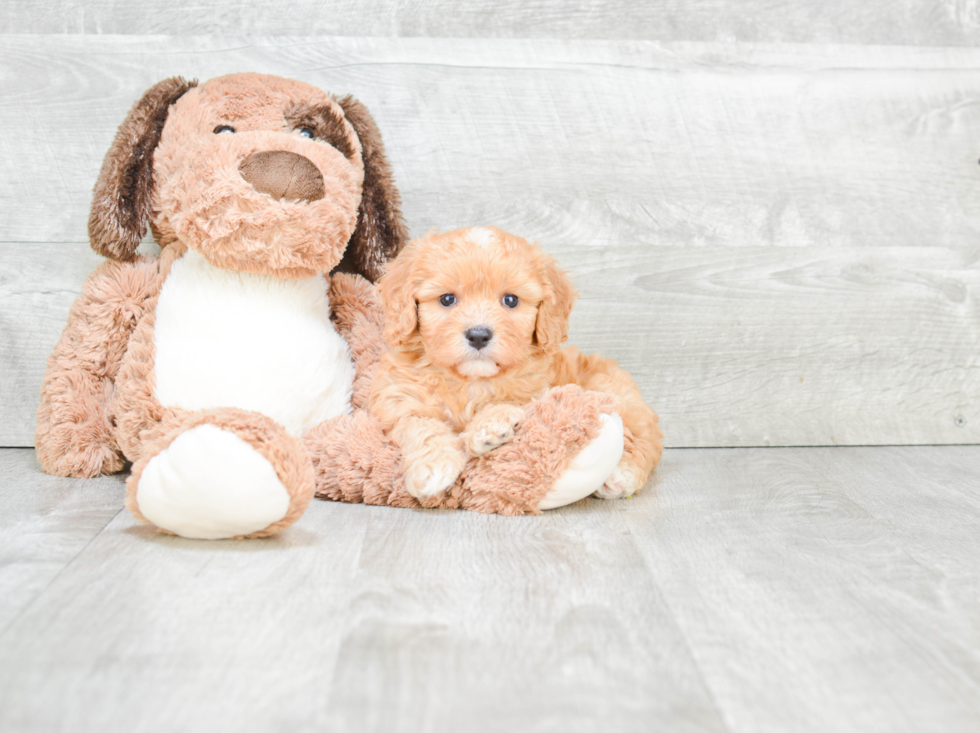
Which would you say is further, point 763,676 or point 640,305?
point 640,305

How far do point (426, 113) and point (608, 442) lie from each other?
28.7 inches

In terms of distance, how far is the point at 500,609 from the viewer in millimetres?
861

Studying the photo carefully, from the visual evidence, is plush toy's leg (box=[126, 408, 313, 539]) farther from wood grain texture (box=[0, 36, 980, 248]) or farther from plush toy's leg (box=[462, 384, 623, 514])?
wood grain texture (box=[0, 36, 980, 248])

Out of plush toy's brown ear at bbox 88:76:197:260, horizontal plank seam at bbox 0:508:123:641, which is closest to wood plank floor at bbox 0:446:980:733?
horizontal plank seam at bbox 0:508:123:641

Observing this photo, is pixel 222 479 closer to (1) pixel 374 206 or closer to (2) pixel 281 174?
(2) pixel 281 174

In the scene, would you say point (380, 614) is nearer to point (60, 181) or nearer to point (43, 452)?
point (43, 452)

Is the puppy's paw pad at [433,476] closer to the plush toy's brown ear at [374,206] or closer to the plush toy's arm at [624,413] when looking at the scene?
the plush toy's arm at [624,413]

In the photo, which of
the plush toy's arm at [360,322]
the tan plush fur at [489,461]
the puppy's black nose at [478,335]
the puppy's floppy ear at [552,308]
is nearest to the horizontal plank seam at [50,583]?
the tan plush fur at [489,461]

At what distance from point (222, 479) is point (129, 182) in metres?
0.58

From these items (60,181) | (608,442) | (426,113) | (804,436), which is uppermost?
(426,113)

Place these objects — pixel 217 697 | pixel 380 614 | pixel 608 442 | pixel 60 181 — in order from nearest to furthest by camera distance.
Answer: pixel 217 697 → pixel 380 614 → pixel 608 442 → pixel 60 181

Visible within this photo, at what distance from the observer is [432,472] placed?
3.68 feet

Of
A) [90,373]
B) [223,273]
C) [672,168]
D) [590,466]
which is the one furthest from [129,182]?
[672,168]

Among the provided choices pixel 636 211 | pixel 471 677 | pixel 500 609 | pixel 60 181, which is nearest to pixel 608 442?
pixel 500 609
